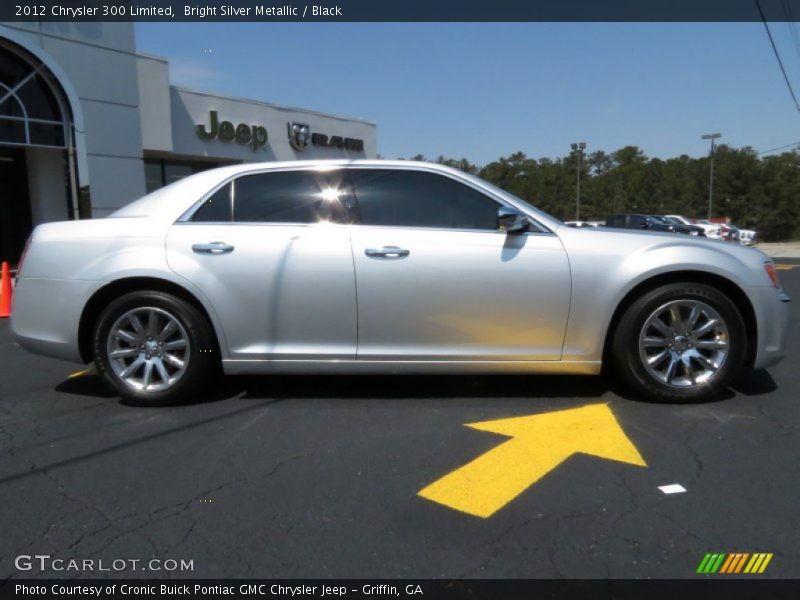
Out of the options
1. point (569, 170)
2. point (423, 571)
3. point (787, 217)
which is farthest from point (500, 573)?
point (569, 170)

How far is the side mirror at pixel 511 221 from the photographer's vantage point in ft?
12.9

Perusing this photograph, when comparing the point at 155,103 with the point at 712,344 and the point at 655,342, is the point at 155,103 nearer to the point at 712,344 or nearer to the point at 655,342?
the point at 655,342

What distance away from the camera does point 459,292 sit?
3961mm

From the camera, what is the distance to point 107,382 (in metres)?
4.21

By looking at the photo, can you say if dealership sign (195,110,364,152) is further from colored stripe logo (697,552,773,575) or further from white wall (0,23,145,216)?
colored stripe logo (697,552,773,575)

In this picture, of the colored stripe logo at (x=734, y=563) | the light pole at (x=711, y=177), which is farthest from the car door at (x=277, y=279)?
the light pole at (x=711, y=177)

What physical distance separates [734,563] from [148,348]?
355 centimetres

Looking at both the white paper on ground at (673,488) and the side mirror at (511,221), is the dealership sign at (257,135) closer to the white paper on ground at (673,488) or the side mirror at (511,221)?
the side mirror at (511,221)

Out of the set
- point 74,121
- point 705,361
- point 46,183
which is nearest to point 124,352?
point 705,361

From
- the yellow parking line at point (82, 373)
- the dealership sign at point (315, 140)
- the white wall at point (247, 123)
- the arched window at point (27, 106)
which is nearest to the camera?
the yellow parking line at point (82, 373)

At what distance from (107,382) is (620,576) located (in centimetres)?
344

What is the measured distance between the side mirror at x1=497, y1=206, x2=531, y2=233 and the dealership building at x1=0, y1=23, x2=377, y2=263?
1314 cm

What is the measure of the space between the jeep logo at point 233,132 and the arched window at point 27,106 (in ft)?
18.8
